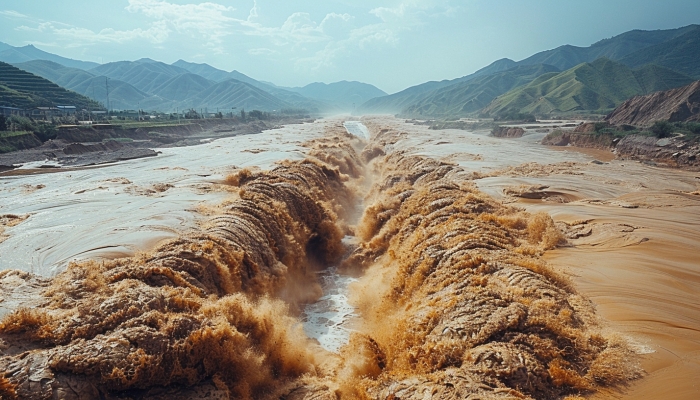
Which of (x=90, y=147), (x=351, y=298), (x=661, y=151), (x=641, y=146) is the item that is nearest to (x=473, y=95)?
(x=641, y=146)

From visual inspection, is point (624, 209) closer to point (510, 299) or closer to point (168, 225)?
point (510, 299)

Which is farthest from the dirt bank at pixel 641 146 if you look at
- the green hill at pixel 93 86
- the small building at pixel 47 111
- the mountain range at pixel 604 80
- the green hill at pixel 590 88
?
the green hill at pixel 93 86

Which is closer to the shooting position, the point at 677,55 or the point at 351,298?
the point at 351,298

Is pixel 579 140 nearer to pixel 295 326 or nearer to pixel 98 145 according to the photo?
pixel 295 326

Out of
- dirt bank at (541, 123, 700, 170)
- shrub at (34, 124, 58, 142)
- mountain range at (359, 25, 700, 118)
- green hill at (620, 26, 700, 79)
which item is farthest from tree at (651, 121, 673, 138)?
green hill at (620, 26, 700, 79)

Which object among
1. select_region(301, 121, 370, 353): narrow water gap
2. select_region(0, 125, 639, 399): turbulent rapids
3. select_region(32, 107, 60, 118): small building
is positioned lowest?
select_region(301, 121, 370, 353): narrow water gap

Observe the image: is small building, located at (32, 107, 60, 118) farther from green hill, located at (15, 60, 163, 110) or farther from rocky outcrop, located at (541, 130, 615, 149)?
green hill, located at (15, 60, 163, 110)

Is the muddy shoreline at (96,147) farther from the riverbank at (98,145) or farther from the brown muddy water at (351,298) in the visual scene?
the brown muddy water at (351,298)
